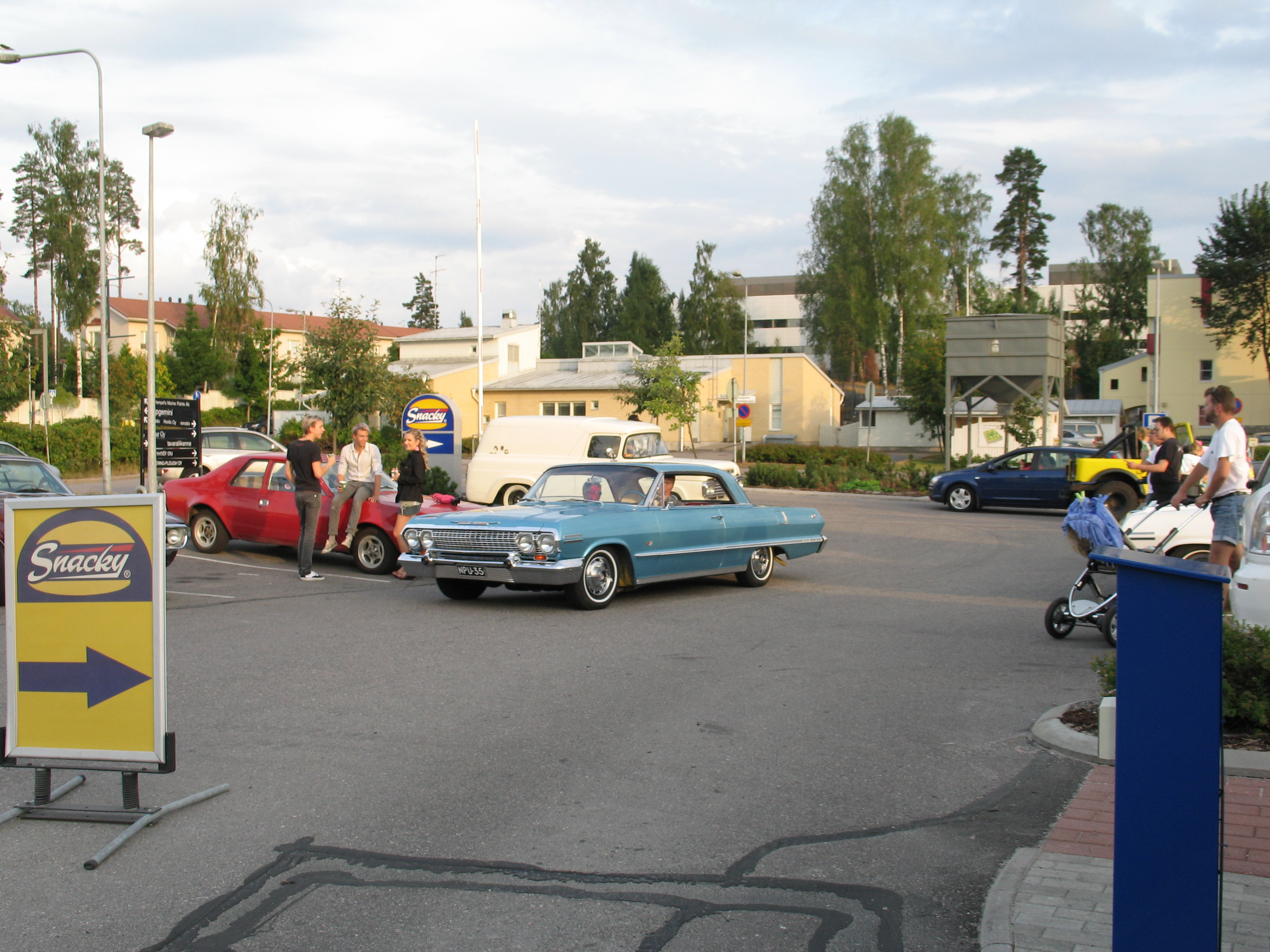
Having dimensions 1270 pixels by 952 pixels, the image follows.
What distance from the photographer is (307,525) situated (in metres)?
12.4

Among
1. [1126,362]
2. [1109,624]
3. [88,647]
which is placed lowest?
[1109,624]

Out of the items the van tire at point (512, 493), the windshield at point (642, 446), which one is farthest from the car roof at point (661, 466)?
the van tire at point (512, 493)

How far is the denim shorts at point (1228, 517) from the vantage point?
27.8 feet

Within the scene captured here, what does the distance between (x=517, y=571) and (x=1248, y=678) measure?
5941mm

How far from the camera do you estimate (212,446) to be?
93.1 feet

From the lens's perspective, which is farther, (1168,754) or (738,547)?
(738,547)

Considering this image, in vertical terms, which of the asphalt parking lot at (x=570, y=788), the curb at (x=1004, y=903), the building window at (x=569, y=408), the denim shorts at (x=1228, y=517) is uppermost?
the building window at (x=569, y=408)

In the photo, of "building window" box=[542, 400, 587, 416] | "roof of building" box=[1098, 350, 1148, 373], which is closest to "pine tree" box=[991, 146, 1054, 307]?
"roof of building" box=[1098, 350, 1148, 373]

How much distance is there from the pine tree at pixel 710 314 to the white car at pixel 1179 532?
70972 millimetres

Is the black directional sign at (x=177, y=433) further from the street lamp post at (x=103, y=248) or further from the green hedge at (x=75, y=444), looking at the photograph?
the green hedge at (x=75, y=444)

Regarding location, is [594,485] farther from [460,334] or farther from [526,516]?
[460,334]

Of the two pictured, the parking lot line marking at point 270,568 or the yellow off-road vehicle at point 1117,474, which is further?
the yellow off-road vehicle at point 1117,474

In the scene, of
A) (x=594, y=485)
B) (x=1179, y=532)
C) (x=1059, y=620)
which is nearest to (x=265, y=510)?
(x=594, y=485)

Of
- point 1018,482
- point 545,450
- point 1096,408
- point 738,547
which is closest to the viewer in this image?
point 738,547
